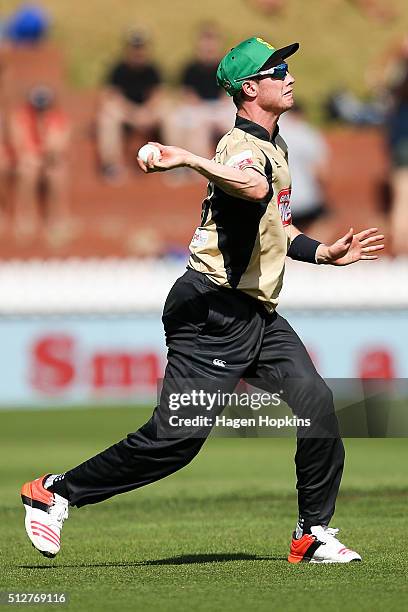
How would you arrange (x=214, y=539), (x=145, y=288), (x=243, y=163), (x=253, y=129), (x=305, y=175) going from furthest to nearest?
(x=305, y=175), (x=145, y=288), (x=214, y=539), (x=253, y=129), (x=243, y=163)

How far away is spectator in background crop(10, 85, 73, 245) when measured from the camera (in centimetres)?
2372

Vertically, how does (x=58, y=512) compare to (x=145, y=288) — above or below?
below

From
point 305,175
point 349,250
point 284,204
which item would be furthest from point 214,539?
point 305,175

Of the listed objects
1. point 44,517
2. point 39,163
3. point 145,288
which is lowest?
point 44,517

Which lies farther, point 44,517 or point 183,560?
point 183,560

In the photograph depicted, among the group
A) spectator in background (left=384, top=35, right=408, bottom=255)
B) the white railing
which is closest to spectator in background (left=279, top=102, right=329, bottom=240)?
spectator in background (left=384, top=35, right=408, bottom=255)

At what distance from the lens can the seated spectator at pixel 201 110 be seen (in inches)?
920

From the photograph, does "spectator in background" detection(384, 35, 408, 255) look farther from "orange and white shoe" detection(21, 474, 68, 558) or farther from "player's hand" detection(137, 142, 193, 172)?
"player's hand" detection(137, 142, 193, 172)

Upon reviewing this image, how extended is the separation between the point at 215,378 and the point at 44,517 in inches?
40.3

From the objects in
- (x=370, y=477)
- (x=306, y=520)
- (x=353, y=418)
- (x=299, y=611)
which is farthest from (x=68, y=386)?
(x=299, y=611)

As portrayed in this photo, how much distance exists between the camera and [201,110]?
23.5 m

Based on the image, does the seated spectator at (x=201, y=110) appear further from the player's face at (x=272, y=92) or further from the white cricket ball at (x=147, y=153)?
the white cricket ball at (x=147, y=153)

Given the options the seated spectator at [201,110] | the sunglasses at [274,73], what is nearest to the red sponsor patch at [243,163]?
the sunglasses at [274,73]
